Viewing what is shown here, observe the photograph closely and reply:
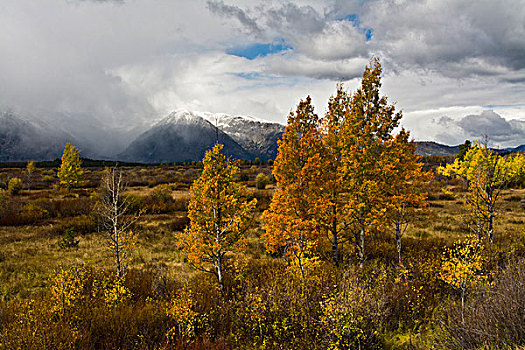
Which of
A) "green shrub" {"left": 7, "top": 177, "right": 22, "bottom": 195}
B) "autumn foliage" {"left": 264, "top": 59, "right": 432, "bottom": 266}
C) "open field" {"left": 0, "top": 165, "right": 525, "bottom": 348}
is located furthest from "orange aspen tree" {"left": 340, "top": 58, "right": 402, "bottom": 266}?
Result: "green shrub" {"left": 7, "top": 177, "right": 22, "bottom": 195}

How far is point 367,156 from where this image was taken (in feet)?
33.1

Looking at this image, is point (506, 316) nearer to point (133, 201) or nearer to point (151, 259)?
point (151, 259)

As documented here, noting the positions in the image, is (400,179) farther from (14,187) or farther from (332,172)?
(14,187)

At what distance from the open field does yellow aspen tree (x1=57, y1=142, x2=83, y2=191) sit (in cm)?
1233

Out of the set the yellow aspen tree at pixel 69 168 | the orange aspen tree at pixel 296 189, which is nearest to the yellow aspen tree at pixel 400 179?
the orange aspen tree at pixel 296 189

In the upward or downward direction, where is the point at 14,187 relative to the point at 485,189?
downward

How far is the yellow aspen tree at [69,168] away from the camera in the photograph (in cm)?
3397

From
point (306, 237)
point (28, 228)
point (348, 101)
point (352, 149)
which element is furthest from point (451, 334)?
point (28, 228)

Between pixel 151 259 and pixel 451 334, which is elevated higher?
pixel 451 334

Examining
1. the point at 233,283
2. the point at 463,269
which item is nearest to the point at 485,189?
the point at 463,269

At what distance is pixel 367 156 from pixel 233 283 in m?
6.79

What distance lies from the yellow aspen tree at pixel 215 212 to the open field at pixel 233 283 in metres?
0.90

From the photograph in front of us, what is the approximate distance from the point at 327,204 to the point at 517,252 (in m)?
8.35

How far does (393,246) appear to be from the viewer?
13398 millimetres
